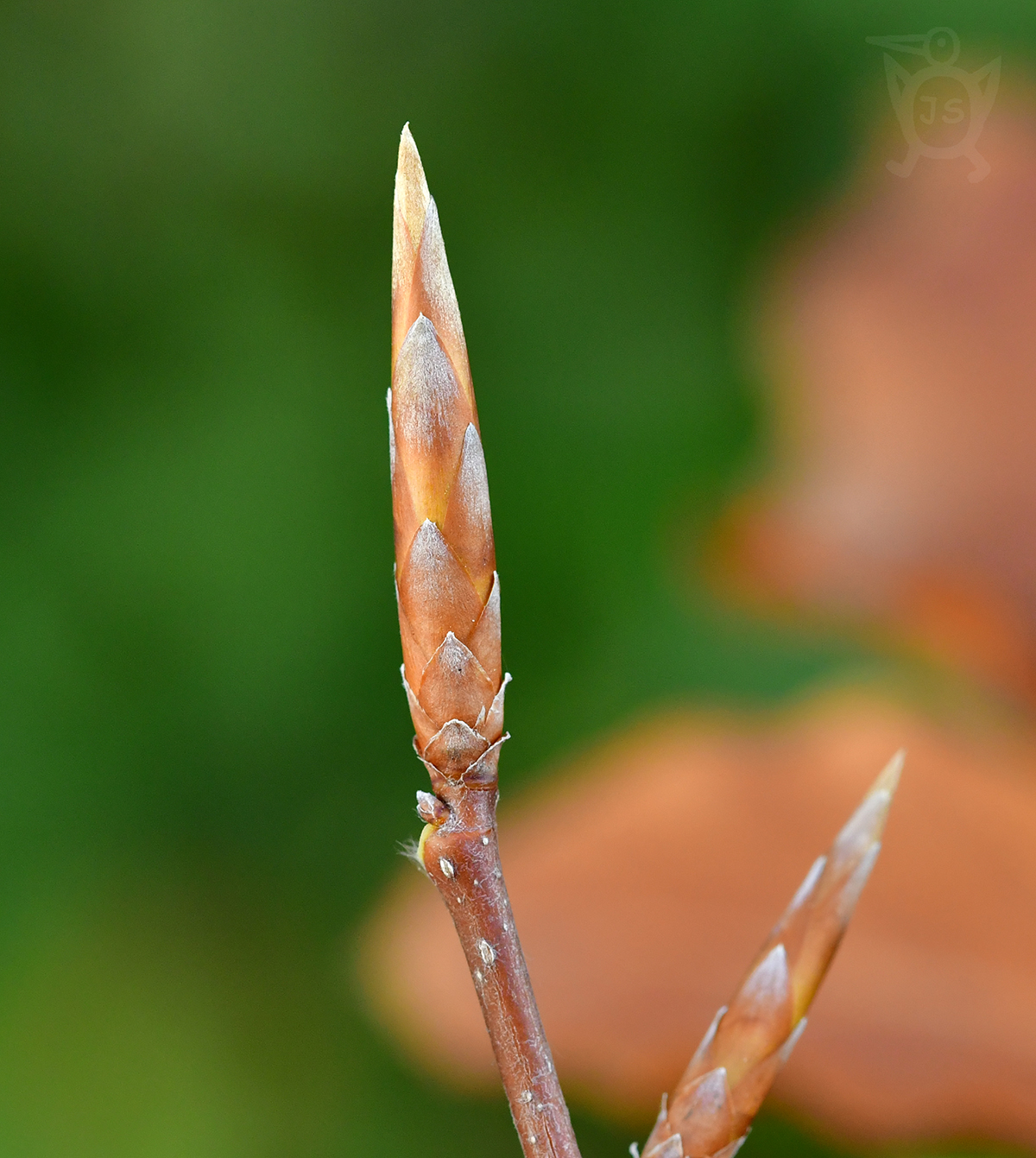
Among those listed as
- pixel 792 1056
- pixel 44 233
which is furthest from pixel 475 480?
pixel 44 233

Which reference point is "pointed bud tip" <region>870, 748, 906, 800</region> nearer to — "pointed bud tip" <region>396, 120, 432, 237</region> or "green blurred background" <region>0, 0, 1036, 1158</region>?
"pointed bud tip" <region>396, 120, 432, 237</region>

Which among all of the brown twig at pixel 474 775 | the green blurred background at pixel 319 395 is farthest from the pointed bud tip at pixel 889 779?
the green blurred background at pixel 319 395

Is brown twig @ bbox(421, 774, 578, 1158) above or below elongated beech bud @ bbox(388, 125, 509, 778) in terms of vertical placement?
below

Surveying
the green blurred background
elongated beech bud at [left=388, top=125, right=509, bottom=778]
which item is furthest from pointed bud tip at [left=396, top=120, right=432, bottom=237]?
the green blurred background

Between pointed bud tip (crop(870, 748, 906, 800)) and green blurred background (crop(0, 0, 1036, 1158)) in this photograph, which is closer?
pointed bud tip (crop(870, 748, 906, 800))

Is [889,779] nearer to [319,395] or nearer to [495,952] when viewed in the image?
[495,952]

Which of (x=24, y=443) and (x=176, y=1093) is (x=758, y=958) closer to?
(x=176, y=1093)

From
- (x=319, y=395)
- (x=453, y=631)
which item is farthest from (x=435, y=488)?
(x=319, y=395)
